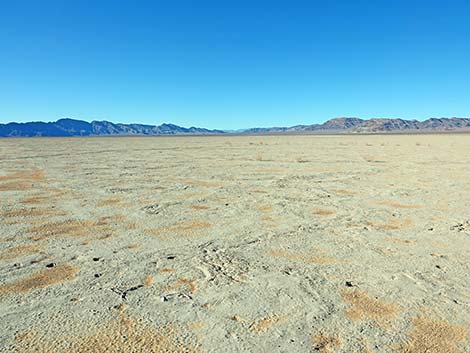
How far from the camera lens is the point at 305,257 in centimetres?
499

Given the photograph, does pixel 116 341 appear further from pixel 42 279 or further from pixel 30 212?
pixel 30 212

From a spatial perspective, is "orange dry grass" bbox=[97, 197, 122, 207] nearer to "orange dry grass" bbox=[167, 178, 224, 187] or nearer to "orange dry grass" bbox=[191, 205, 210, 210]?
"orange dry grass" bbox=[191, 205, 210, 210]

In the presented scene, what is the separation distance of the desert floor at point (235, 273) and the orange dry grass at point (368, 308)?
0.06 feet

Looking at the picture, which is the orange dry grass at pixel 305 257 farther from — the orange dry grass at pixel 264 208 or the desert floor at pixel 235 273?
the orange dry grass at pixel 264 208

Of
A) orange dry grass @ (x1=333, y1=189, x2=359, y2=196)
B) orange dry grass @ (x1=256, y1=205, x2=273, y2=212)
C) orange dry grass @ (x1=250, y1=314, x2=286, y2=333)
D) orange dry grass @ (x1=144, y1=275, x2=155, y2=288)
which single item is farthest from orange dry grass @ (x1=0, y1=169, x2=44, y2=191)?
orange dry grass @ (x1=250, y1=314, x2=286, y2=333)

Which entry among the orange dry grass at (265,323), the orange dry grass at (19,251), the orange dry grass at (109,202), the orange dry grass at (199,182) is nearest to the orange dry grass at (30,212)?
the orange dry grass at (109,202)

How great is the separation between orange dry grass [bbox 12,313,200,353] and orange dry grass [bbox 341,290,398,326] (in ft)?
5.01

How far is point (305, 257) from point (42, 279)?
123 inches

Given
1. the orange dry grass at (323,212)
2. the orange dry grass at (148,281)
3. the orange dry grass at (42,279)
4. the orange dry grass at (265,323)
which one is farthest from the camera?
the orange dry grass at (323,212)

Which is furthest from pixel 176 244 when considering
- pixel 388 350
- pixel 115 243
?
pixel 388 350

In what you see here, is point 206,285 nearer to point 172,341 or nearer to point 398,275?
point 172,341

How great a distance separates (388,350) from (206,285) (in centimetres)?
187

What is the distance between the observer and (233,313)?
3510 mm

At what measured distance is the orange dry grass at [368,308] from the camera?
3434mm
